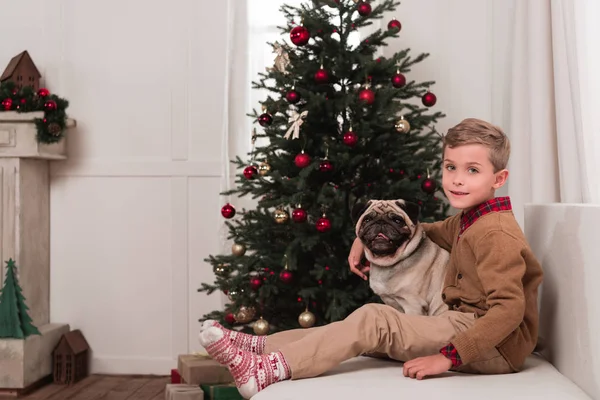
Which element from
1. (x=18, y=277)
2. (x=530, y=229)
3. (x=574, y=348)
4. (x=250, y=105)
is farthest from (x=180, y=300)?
(x=574, y=348)

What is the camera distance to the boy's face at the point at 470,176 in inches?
75.3

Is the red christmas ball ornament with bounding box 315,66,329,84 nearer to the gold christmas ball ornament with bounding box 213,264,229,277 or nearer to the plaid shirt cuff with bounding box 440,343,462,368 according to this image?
the gold christmas ball ornament with bounding box 213,264,229,277

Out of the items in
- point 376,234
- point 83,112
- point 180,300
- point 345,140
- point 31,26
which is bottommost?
point 180,300

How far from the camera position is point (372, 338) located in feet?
5.98

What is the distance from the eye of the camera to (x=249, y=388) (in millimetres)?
1715

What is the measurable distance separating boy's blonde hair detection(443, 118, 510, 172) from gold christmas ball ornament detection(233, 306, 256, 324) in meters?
1.27

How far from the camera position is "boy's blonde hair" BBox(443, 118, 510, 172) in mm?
1910

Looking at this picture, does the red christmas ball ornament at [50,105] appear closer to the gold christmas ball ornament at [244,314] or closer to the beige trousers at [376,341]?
the gold christmas ball ornament at [244,314]

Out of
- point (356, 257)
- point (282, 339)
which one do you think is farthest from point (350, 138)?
point (282, 339)

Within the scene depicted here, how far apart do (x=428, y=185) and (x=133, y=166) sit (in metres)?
1.77

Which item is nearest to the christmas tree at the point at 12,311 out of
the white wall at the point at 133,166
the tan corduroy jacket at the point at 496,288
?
the white wall at the point at 133,166

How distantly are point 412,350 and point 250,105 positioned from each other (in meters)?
2.14

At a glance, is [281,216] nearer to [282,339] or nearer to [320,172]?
[320,172]

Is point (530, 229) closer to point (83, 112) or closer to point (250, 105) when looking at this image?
point (250, 105)
